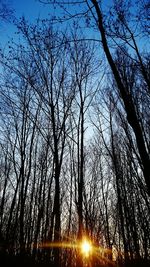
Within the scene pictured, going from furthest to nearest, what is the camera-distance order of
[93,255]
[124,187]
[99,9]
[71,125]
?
[93,255] < [124,187] < [71,125] < [99,9]

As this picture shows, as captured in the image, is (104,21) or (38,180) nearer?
(104,21)

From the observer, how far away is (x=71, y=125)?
8750 millimetres

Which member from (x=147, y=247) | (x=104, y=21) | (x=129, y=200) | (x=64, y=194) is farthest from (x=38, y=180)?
(x=104, y=21)

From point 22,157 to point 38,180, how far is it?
5141 millimetres

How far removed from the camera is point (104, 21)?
5.37 metres

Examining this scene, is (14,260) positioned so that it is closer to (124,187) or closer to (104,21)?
(124,187)

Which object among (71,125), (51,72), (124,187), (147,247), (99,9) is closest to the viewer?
(99,9)

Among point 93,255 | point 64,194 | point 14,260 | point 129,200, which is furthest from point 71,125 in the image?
point 93,255

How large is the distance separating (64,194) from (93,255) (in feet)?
15.6

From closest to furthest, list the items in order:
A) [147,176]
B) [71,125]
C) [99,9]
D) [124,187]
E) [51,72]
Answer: [147,176] → [99,9] → [51,72] → [71,125] → [124,187]

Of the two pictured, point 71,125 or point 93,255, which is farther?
point 93,255

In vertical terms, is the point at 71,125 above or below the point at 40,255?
above

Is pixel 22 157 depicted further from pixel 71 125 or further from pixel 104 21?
pixel 104 21

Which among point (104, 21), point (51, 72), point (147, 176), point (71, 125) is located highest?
point (51, 72)
